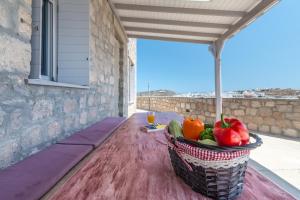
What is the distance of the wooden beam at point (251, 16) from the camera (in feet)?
9.44

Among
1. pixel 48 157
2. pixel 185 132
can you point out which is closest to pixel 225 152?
pixel 185 132

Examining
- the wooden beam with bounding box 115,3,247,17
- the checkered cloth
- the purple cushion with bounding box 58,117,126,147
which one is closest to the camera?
the checkered cloth

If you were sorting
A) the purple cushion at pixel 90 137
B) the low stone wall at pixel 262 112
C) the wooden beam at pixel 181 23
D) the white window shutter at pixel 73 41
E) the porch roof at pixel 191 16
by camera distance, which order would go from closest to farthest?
the purple cushion at pixel 90 137, the white window shutter at pixel 73 41, the porch roof at pixel 191 16, the wooden beam at pixel 181 23, the low stone wall at pixel 262 112

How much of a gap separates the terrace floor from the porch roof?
220cm

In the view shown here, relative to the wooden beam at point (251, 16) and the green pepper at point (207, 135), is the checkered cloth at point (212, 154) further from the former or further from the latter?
the wooden beam at point (251, 16)

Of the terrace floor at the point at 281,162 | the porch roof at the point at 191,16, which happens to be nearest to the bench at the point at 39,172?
the terrace floor at the point at 281,162

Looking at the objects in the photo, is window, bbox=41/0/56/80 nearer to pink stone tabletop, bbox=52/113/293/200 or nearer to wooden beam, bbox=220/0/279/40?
pink stone tabletop, bbox=52/113/293/200

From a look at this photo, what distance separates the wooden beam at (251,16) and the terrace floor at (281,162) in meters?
2.18

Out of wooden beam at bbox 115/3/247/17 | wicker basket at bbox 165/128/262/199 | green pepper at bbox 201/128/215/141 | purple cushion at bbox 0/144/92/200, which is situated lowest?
purple cushion at bbox 0/144/92/200

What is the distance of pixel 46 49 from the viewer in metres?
1.81

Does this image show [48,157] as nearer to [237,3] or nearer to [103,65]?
[103,65]

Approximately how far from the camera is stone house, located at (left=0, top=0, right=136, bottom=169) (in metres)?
1.00

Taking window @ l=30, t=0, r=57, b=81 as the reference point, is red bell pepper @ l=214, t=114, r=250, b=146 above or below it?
below

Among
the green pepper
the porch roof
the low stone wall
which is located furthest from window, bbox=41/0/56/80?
the low stone wall
